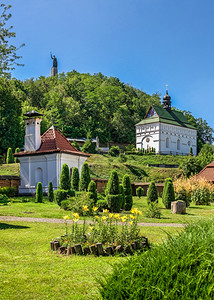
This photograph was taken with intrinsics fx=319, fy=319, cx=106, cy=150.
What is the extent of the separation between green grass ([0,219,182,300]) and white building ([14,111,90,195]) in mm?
16875

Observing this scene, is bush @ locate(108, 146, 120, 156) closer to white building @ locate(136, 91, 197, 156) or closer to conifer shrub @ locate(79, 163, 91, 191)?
white building @ locate(136, 91, 197, 156)


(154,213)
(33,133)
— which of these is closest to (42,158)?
(33,133)

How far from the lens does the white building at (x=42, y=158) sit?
2592 cm

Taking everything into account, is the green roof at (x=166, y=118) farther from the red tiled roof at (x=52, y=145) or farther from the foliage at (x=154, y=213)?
the foliage at (x=154, y=213)

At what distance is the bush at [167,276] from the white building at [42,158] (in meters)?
21.7

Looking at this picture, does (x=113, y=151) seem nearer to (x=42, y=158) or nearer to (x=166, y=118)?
(x=166, y=118)

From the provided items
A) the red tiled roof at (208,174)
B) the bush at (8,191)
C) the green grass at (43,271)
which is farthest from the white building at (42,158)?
the green grass at (43,271)

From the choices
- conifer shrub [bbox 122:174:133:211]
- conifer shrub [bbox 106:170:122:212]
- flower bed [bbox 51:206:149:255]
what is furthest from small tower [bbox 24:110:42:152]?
flower bed [bbox 51:206:149:255]

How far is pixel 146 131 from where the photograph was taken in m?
68.1

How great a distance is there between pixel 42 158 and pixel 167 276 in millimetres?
23780

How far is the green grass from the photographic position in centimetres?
501

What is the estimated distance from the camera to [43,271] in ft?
19.9

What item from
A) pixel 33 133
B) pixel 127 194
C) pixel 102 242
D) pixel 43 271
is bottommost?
pixel 43 271

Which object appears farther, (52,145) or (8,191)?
(52,145)
